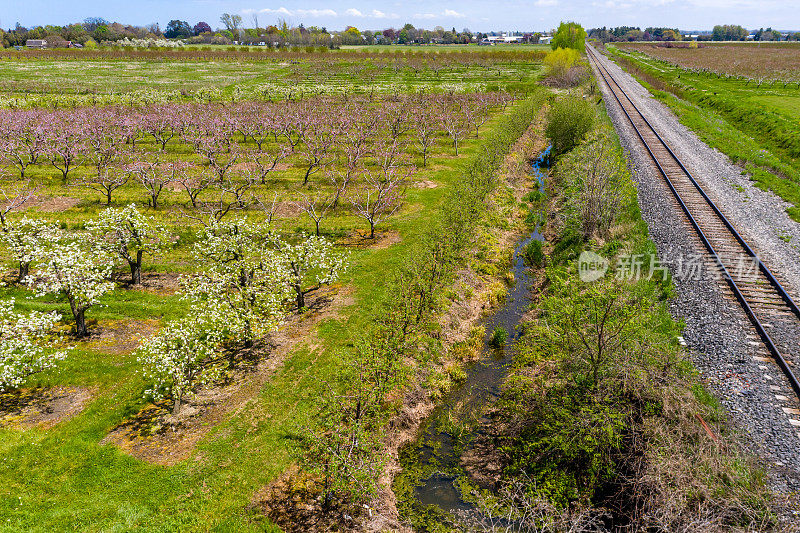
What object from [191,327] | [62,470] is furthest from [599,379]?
[62,470]

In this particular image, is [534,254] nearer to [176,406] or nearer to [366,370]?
[366,370]

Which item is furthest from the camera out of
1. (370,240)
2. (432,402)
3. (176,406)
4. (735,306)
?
(370,240)

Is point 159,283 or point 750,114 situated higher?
point 750,114

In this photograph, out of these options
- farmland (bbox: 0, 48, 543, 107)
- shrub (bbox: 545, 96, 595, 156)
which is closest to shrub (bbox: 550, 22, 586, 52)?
farmland (bbox: 0, 48, 543, 107)

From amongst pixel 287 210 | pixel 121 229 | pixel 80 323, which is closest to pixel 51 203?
pixel 121 229

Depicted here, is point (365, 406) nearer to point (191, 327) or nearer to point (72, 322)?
point (191, 327)

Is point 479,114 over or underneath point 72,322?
over

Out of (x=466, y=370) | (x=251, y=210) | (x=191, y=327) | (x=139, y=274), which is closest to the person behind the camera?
(x=191, y=327)
